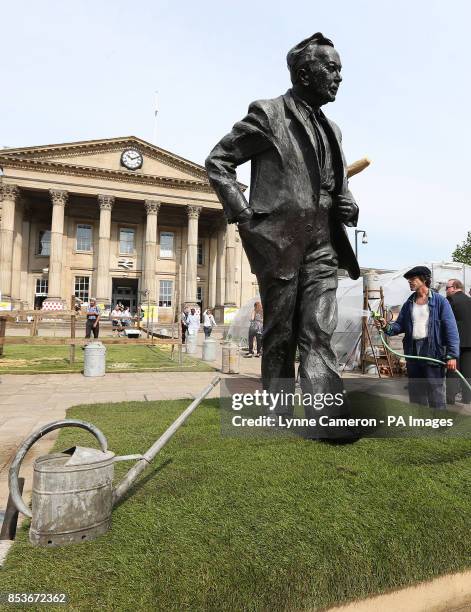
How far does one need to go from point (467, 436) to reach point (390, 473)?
4.47 ft

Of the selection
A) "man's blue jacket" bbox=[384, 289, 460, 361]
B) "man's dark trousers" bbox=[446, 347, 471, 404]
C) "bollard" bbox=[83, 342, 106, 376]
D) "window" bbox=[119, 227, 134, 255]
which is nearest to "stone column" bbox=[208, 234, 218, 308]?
"window" bbox=[119, 227, 134, 255]

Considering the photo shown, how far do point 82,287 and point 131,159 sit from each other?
13.3 m

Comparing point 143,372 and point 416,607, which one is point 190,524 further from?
point 143,372

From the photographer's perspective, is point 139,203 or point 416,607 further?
point 139,203

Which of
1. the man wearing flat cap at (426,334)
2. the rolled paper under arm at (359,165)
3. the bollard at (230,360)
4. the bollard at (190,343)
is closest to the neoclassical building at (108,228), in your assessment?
the bollard at (190,343)

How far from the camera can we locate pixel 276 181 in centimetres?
325

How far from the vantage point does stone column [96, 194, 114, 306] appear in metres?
37.2

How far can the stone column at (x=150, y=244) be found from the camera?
39.2 metres

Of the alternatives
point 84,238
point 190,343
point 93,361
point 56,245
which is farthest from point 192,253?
point 93,361

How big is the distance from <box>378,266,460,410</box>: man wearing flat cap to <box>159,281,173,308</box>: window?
126ft

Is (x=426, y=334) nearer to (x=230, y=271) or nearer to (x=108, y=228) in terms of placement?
(x=108, y=228)

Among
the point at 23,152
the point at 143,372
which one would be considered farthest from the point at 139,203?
the point at 143,372

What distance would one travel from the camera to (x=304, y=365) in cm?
309

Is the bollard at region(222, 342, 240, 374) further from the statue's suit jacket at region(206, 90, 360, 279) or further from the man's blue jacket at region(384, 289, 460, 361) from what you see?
the statue's suit jacket at region(206, 90, 360, 279)
